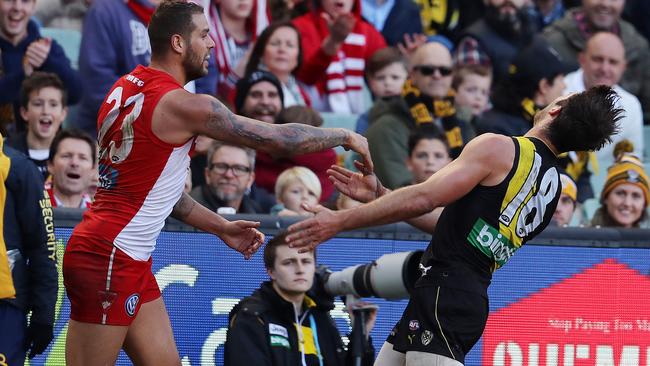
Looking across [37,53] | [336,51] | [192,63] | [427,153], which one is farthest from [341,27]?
[192,63]

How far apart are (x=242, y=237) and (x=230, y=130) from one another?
91 cm

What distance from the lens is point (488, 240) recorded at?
6.49 m

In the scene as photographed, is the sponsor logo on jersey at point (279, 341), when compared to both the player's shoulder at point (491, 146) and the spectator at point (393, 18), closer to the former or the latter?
the player's shoulder at point (491, 146)

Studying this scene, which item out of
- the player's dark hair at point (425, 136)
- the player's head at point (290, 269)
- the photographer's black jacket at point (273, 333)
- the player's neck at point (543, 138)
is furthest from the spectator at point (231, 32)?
the player's neck at point (543, 138)

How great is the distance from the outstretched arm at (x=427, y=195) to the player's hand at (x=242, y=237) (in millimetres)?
1039

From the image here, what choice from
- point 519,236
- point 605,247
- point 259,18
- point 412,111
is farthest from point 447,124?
point 519,236

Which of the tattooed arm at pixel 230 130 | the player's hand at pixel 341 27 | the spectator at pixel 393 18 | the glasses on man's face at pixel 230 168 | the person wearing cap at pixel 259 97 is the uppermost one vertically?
the spectator at pixel 393 18

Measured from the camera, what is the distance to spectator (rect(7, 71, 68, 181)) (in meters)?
9.94

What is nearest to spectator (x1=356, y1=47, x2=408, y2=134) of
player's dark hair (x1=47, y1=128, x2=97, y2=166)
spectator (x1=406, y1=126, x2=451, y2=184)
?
spectator (x1=406, y1=126, x2=451, y2=184)

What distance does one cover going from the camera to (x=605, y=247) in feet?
28.7

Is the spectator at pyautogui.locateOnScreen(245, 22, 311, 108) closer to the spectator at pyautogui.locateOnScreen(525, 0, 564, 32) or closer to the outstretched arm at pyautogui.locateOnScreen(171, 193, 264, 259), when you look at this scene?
the spectator at pyautogui.locateOnScreen(525, 0, 564, 32)

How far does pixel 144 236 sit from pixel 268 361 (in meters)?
1.46

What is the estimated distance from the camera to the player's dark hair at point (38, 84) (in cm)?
1002

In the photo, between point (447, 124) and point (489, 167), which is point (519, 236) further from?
point (447, 124)
